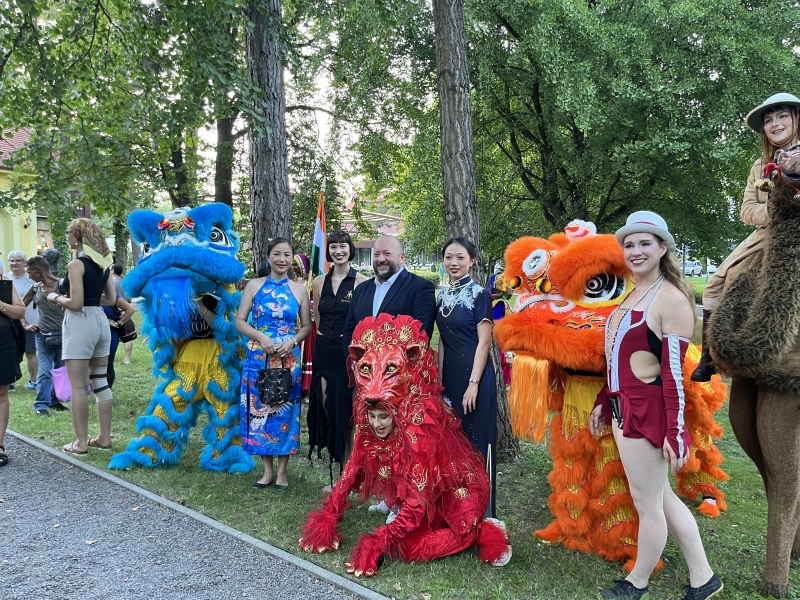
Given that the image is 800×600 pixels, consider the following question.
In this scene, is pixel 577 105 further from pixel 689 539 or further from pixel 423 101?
pixel 689 539

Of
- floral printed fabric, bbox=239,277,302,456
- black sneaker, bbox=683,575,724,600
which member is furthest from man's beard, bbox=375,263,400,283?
black sneaker, bbox=683,575,724,600

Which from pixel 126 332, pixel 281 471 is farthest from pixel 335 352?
pixel 126 332

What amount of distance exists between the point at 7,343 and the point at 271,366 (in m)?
2.52

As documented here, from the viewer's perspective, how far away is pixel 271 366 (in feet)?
15.8

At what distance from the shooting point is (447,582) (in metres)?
3.33

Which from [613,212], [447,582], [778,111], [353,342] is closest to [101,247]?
[353,342]

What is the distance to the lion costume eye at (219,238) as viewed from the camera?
530 centimetres

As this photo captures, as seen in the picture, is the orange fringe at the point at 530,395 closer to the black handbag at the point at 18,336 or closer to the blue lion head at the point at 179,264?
the blue lion head at the point at 179,264

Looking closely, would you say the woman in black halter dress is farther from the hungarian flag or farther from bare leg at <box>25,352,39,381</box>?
bare leg at <box>25,352,39,381</box>

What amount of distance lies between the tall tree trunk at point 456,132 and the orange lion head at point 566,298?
145 cm

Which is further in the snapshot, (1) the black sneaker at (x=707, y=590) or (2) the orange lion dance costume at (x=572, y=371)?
(2) the orange lion dance costume at (x=572, y=371)

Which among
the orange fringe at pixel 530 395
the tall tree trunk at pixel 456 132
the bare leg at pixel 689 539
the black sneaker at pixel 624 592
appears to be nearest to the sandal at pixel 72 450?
the tall tree trunk at pixel 456 132

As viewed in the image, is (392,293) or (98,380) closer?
(392,293)

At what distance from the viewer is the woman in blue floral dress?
15.7 ft
